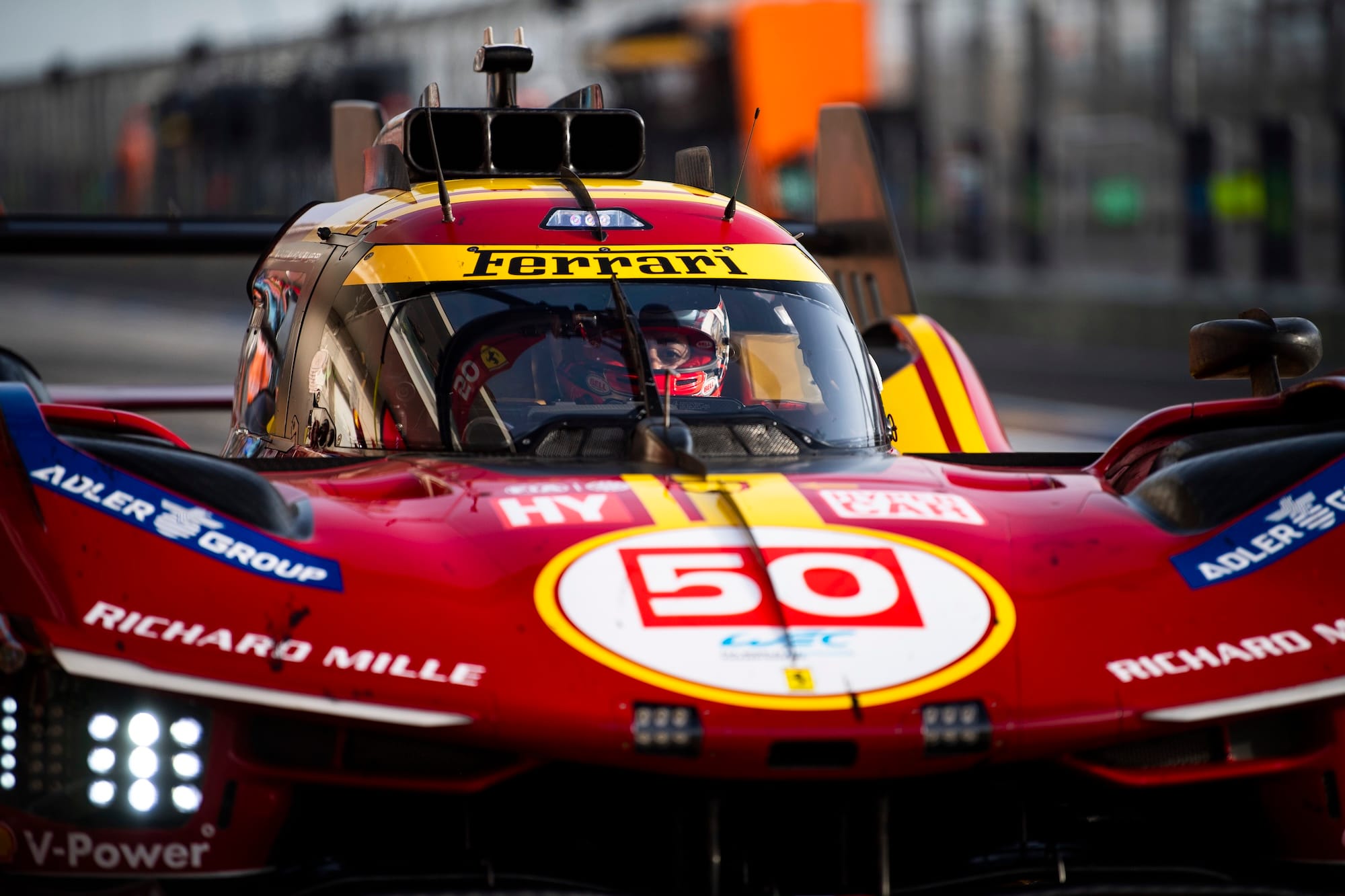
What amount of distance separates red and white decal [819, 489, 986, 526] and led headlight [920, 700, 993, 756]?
22.9 inches

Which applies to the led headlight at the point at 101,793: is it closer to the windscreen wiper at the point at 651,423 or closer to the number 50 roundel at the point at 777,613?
the number 50 roundel at the point at 777,613

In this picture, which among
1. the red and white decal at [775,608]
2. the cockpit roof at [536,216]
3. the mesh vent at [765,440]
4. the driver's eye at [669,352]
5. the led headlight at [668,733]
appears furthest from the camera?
the cockpit roof at [536,216]

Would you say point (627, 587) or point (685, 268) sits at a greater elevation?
point (685, 268)

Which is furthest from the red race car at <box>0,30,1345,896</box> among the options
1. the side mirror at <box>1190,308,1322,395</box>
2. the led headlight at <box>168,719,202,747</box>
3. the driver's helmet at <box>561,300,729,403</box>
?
the side mirror at <box>1190,308,1322,395</box>

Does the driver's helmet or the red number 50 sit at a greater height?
the driver's helmet

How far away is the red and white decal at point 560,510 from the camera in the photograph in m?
3.61

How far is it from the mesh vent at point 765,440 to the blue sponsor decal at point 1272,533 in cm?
116

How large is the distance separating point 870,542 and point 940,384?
9.12ft

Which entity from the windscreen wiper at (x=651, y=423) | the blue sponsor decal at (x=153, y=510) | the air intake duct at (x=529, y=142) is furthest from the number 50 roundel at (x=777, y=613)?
the air intake duct at (x=529, y=142)

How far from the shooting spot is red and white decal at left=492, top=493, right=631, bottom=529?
11.8ft

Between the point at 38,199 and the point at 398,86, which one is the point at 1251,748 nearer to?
the point at 398,86

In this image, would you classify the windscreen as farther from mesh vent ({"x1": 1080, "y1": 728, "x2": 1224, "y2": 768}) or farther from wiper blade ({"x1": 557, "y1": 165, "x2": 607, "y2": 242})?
mesh vent ({"x1": 1080, "y1": 728, "x2": 1224, "y2": 768})

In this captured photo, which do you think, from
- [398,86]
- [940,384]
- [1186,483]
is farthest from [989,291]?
[1186,483]

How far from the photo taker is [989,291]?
27.6 meters
